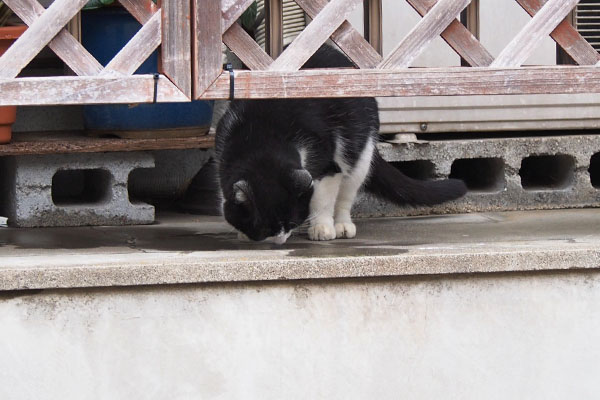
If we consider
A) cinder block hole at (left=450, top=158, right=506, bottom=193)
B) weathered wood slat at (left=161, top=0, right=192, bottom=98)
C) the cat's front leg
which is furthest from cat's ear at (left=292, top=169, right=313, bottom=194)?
cinder block hole at (left=450, top=158, right=506, bottom=193)

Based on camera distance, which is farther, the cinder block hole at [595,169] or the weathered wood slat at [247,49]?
the cinder block hole at [595,169]

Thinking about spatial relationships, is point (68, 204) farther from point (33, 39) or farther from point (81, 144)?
point (33, 39)

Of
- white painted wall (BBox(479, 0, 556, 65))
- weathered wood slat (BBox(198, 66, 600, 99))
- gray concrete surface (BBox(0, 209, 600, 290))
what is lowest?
gray concrete surface (BBox(0, 209, 600, 290))

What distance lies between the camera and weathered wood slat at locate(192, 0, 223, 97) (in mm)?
2906

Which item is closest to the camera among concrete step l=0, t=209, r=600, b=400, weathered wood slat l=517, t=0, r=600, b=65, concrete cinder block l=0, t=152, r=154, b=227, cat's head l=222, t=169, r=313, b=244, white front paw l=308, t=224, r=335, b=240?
concrete step l=0, t=209, r=600, b=400

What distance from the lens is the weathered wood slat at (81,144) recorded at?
3926 millimetres

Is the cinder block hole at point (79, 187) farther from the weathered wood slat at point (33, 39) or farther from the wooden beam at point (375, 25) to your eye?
the wooden beam at point (375, 25)

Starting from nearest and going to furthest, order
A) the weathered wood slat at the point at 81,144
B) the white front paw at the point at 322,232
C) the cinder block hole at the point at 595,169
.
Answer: the white front paw at the point at 322,232, the weathered wood slat at the point at 81,144, the cinder block hole at the point at 595,169

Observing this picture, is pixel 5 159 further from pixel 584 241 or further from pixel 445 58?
pixel 584 241

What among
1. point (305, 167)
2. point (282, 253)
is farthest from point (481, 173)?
point (282, 253)

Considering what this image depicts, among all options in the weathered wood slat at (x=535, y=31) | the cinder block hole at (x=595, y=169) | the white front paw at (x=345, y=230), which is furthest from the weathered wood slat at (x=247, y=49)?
the cinder block hole at (x=595, y=169)

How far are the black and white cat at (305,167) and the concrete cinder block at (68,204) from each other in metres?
0.59

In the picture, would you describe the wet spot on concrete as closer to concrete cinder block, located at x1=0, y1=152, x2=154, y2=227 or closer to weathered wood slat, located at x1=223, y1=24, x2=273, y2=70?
concrete cinder block, located at x1=0, y1=152, x2=154, y2=227

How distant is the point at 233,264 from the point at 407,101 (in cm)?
186
